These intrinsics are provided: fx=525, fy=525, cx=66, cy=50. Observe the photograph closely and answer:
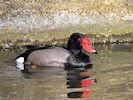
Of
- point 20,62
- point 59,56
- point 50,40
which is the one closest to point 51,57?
point 59,56

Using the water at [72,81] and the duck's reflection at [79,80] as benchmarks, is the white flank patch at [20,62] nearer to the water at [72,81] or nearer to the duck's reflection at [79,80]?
the water at [72,81]

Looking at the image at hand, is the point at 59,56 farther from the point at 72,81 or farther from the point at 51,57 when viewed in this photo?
the point at 72,81

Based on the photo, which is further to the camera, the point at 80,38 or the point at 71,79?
the point at 80,38

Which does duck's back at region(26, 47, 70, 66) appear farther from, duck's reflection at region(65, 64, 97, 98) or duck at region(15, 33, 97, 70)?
duck's reflection at region(65, 64, 97, 98)

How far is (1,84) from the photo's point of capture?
36.9ft

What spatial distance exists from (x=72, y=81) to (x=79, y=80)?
0.19 metres

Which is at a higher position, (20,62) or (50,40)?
(50,40)

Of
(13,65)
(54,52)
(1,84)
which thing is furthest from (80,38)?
(1,84)

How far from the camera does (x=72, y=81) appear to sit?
1148 cm

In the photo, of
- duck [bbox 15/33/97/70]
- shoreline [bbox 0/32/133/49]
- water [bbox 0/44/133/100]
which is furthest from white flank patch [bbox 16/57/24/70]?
shoreline [bbox 0/32/133/49]

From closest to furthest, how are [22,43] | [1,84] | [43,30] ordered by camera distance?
1. [1,84]
2. [22,43]
3. [43,30]

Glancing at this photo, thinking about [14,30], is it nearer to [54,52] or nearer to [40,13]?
[40,13]

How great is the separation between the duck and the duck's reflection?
0.23 m

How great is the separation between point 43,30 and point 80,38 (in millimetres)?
4699
